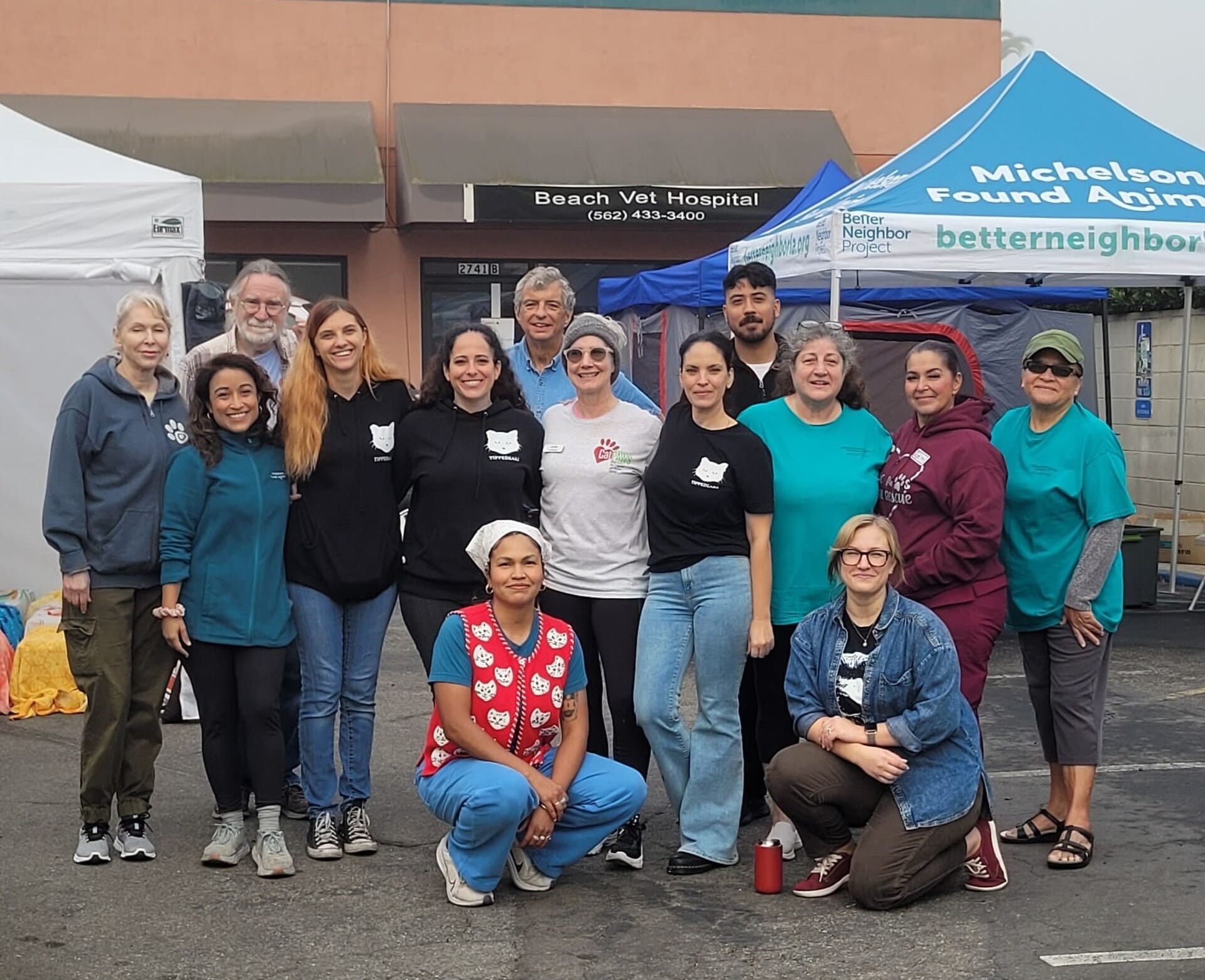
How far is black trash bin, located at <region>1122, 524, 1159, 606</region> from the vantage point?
11.3 m

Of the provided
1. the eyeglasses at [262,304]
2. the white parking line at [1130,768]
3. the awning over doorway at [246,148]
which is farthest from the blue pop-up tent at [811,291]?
the eyeglasses at [262,304]

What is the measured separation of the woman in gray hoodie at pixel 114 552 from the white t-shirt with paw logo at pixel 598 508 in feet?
4.24

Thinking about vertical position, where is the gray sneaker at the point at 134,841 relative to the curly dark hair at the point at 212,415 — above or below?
below

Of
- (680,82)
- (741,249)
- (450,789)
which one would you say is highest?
(680,82)

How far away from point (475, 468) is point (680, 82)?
14.0 m

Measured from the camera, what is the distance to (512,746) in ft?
16.5

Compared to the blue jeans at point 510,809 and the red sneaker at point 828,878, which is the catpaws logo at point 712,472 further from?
the red sneaker at point 828,878

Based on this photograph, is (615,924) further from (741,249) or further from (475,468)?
(741,249)

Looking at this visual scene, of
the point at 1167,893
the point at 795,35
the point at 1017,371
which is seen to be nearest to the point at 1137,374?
the point at 1017,371

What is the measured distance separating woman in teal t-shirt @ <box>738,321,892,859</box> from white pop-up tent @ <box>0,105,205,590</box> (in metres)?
3.50

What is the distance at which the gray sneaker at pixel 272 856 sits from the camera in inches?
204

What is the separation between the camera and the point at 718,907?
494 centimetres

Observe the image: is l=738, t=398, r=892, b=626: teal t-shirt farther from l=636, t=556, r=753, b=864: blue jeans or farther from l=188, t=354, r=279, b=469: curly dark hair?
l=188, t=354, r=279, b=469: curly dark hair

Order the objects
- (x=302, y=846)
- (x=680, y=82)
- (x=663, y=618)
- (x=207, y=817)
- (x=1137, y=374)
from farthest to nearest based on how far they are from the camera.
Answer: (x=680, y=82)
(x=1137, y=374)
(x=207, y=817)
(x=302, y=846)
(x=663, y=618)
